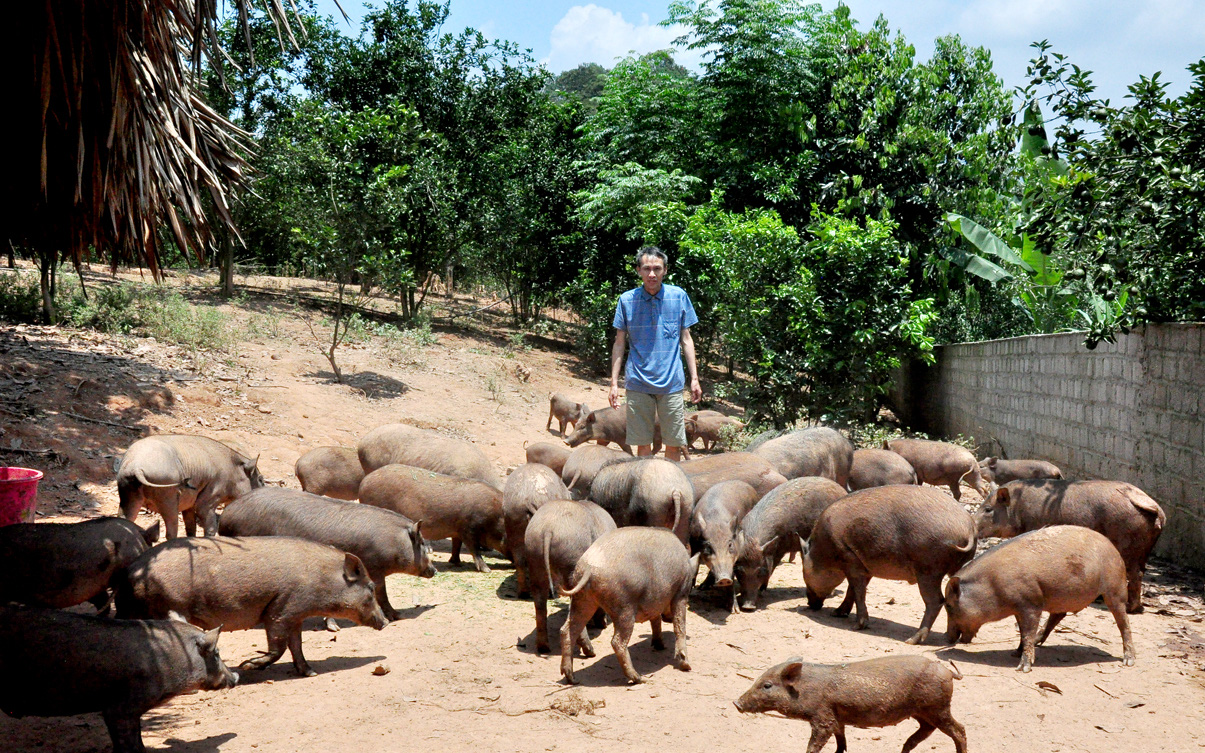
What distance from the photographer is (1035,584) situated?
472 cm

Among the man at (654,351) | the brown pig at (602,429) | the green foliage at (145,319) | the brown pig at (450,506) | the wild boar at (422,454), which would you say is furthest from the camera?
the brown pig at (602,429)

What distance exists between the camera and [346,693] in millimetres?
4352

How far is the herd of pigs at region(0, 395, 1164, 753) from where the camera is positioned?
357 cm

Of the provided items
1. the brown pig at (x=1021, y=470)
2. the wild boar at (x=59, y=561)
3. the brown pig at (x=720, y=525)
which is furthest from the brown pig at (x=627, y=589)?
the brown pig at (x=1021, y=470)

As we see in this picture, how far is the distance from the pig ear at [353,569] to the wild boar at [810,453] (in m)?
4.22

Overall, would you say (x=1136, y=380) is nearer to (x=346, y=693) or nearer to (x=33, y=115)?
(x=346, y=693)

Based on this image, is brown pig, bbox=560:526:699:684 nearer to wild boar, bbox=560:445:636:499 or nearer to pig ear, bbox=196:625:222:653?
pig ear, bbox=196:625:222:653

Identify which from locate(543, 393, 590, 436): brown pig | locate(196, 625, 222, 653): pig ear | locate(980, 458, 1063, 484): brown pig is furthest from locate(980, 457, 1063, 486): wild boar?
locate(196, 625, 222, 653): pig ear

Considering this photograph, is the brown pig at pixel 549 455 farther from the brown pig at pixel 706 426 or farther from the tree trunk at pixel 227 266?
the tree trunk at pixel 227 266

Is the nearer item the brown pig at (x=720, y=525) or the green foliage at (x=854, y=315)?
the brown pig at (x=720, y=525)

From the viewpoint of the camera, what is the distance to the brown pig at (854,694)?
3523mm

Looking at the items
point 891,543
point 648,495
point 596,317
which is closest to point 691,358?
point 648,495

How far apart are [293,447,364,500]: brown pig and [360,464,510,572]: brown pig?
110 cm

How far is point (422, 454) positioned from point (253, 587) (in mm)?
3278
